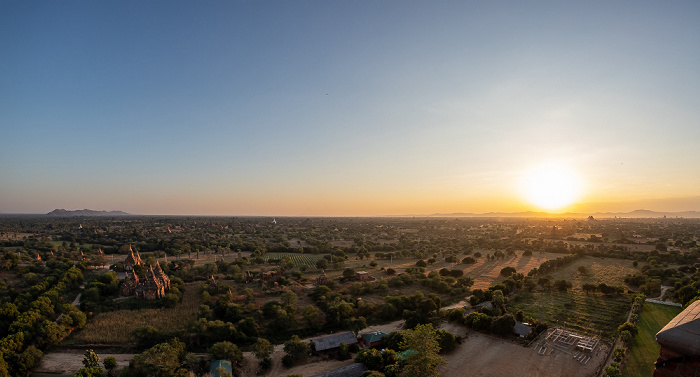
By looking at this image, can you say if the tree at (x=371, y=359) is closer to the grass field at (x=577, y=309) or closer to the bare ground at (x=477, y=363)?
the bare ground at (x=477, y=363)

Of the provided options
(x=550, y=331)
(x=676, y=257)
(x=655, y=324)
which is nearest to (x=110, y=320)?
(x=550, y=331)

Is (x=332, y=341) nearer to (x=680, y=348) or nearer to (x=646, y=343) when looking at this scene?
(x=680, y=348)

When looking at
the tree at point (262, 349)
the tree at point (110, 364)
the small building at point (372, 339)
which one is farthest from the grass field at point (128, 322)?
the small building at point (372, 339)

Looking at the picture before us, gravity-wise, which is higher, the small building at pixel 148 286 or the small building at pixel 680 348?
the small building at pixel 680 348

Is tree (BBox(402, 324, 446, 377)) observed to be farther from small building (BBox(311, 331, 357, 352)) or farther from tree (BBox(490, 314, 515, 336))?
tree (BBox(490, 314, 515, 336))

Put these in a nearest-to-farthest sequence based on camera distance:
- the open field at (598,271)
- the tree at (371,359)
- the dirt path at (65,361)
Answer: the tree at (371,359) < the dirt path at (65,361) < the open field at (598,271)

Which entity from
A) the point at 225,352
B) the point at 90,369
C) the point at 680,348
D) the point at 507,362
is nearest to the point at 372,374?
the point at 225,352

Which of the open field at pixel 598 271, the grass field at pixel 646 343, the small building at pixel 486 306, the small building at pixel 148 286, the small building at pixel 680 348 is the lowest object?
the open field at pixel 598 271
